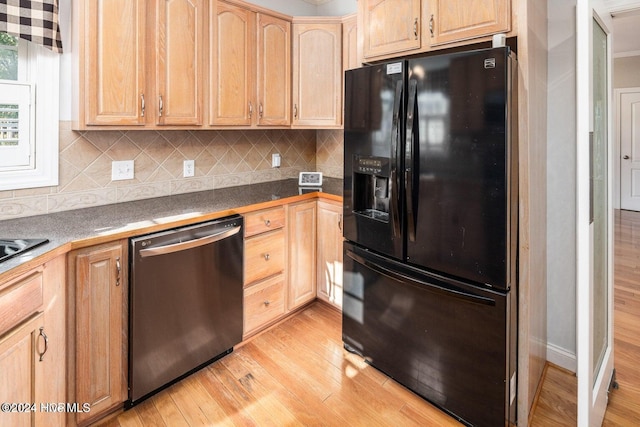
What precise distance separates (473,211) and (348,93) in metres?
0.97

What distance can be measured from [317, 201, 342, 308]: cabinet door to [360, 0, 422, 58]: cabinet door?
1.04 meters

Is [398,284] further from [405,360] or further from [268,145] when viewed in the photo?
[268,145]

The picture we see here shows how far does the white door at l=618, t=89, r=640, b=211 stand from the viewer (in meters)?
6.28

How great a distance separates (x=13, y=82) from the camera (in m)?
1.87

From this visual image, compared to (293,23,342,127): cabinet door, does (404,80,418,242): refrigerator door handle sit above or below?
below

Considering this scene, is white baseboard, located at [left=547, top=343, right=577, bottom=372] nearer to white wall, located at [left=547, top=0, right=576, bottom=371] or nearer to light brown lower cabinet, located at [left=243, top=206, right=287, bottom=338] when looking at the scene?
white wall, located at [left=547, top=0, right=576, bottom=371]

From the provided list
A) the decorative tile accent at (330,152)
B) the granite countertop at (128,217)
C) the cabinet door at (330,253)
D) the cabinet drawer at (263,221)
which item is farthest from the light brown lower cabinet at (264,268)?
the decorative tile accent at (330,152)

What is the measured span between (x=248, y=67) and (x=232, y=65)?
0.14 m

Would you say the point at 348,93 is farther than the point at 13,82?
Yes

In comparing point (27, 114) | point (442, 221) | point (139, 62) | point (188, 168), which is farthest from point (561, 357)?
point (27, 114)

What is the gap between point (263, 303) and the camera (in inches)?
96.2

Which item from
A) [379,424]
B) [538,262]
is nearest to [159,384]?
[379,424]

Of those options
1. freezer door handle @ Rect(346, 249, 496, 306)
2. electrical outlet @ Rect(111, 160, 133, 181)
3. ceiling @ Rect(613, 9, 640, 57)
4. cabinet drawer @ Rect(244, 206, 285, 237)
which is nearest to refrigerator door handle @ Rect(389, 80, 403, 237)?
freezer door handle @ Rect(346, 249, 496, 306)

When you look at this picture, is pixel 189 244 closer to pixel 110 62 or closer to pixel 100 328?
pixel 100 328
